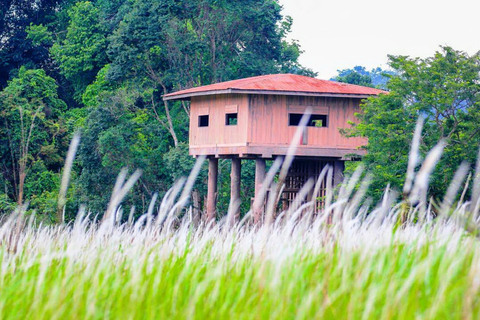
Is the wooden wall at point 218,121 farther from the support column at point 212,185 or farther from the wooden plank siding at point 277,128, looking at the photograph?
the support column at point 212,185

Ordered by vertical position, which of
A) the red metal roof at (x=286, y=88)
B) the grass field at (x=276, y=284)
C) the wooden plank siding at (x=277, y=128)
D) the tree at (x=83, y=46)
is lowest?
the grass field at (x=276, y=284)

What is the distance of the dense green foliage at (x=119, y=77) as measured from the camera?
84.5 ft

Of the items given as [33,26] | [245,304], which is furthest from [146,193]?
[245,304]

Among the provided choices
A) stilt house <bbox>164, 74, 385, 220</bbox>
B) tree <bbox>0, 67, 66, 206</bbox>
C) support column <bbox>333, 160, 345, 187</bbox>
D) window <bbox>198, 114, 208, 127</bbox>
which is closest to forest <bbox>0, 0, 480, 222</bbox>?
tree <bbox>0, 67, 66, 206</bbox>

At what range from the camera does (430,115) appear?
56.0 feet

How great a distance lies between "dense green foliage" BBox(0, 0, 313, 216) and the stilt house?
4.56m

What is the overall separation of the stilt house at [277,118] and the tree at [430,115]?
197cm

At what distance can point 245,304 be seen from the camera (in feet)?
12.3

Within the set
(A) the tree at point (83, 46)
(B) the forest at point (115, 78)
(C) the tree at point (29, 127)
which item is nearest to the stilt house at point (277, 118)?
(B) the forest at point (115, 78)

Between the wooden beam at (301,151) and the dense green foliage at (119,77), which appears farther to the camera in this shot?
the dense green foliage at (119,77)

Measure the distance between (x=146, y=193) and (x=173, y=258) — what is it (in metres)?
21.7

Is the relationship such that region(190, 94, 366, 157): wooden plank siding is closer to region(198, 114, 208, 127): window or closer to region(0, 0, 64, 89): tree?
region(198, 114, 208, 127): window

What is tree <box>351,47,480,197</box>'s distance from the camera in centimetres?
1627

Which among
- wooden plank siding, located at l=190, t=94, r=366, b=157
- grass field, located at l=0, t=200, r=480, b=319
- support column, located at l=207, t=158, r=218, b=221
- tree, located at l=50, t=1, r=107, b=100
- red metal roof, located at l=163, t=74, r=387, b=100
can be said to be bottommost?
support column, located at l=207, t=158, r=218, b=221
